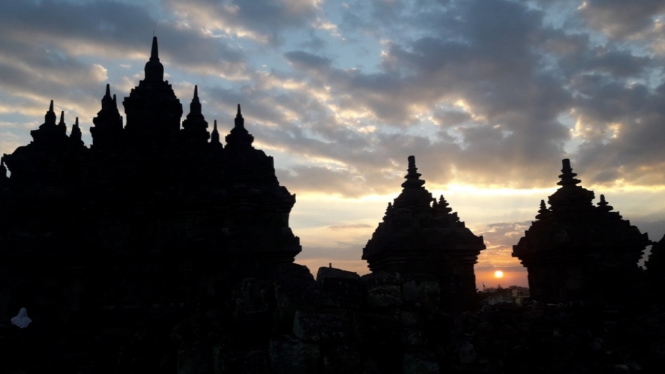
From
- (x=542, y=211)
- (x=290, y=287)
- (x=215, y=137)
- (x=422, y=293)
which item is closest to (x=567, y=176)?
(x=542, y=211)

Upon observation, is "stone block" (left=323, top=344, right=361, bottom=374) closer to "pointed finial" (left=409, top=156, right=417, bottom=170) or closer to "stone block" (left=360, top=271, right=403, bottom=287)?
"stone block" (left=360, top=271, right=403, bottom=287)

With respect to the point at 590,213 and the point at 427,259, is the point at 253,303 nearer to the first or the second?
the point at 427,259

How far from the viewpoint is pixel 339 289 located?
5.54 meters

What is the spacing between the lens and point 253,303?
5.54 metres

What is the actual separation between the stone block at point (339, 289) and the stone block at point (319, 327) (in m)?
0.19

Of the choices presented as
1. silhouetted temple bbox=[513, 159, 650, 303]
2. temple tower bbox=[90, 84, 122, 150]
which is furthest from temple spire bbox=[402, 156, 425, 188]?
temple tower bbox=[90, 84, 122, 150]

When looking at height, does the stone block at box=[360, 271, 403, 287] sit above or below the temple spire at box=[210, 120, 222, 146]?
below

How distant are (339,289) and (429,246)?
8482 mm

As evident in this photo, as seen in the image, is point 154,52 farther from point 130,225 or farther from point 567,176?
point 567,176

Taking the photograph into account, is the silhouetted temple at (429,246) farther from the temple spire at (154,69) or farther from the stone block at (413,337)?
the temple spire at (154,69)

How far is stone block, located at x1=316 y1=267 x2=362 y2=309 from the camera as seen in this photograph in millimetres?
5465

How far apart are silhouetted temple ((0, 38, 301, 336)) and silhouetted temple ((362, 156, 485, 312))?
449 centimetres

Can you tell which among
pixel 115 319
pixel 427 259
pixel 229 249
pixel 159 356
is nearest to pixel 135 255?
pixel 115 319

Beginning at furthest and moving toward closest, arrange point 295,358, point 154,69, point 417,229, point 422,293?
point 154,69 → point 417,229 → point 422,293 → point 295,358
